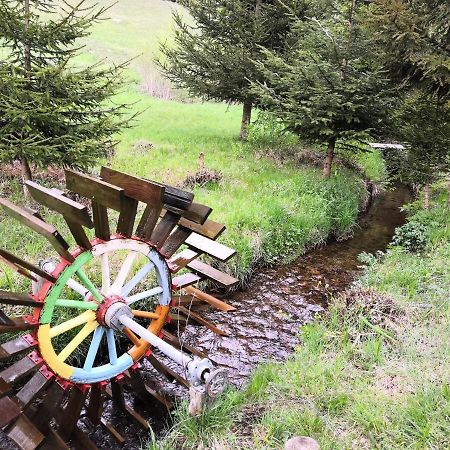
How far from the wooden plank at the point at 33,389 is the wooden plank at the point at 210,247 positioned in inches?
79.3

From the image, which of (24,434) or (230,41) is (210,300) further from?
(230,41)

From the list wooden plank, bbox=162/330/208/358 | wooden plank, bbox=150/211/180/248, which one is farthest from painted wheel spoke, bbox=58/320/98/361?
wooden plank, bbox=150/211/180/248

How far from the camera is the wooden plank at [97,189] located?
11.8 feet

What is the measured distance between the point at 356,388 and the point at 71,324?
2489 mm

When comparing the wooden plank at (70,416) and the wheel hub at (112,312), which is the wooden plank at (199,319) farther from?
the wooden plank at (70,416)

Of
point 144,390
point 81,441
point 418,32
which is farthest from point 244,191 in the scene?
point 81,441

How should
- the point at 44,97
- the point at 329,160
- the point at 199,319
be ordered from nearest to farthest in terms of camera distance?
the point at 199,319 → the point at 44,97 → the point at 329,160

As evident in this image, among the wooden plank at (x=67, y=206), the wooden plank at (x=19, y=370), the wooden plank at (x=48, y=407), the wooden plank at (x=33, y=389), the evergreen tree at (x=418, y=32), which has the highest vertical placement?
the evergreen tree at (x=418, y=32)

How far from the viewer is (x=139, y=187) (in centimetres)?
394

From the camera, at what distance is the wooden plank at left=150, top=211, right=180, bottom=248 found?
169 inches

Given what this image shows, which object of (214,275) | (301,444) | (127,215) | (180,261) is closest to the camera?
(301,444)

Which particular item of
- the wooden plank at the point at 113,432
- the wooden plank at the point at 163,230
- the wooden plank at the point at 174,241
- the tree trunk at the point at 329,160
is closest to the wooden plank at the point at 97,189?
the wooden plank at the point at 163,230

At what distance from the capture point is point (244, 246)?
22.4 ft

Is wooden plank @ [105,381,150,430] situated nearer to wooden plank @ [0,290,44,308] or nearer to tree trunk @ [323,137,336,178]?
wooden plank @ [0,290,44,308]
